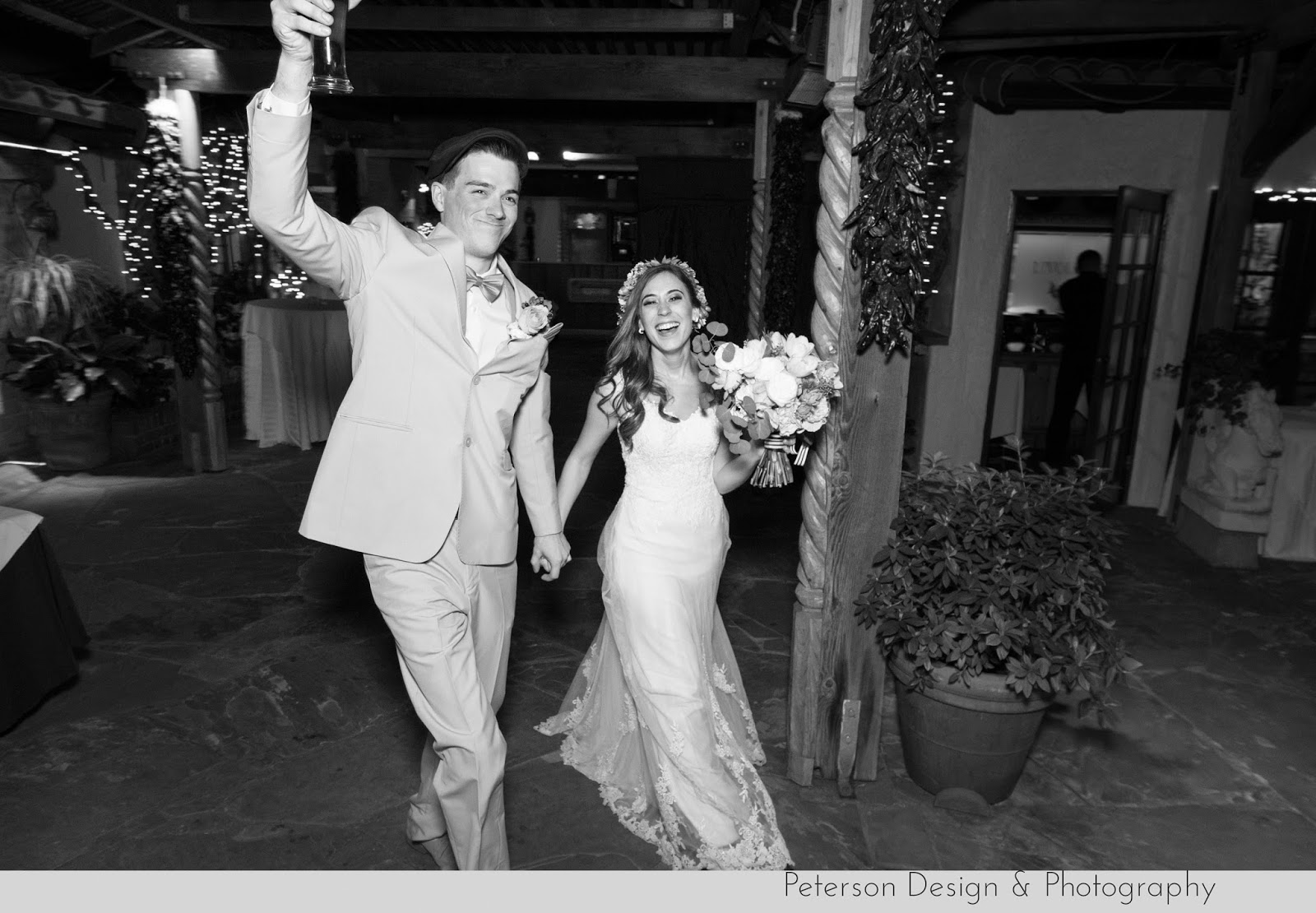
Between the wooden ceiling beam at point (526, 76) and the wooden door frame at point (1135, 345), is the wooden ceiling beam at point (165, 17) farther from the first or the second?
the wooden door frame at point (1135, 345)

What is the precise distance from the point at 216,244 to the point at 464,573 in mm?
11475

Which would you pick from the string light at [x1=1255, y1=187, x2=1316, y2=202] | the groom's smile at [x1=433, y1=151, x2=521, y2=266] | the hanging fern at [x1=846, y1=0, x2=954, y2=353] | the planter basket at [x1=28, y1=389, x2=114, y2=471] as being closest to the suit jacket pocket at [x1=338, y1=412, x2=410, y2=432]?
the groom's smile at [x1=433, y1=151, x2=521, y2=266]

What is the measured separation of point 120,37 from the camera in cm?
746

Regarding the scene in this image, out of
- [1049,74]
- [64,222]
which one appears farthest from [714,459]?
[64,222]

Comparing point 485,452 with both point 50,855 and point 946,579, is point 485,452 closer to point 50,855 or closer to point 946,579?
point 946,579

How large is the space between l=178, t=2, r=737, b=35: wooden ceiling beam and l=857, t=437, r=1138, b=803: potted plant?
17.0 feet

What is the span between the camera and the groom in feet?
8.29

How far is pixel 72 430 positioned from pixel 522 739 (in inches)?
258

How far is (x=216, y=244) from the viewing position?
1242 centimetres

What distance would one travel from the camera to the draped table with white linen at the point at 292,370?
9.29 m

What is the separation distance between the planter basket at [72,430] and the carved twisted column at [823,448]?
7475mm

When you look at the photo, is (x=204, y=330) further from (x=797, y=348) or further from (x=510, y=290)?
(x=797, y=348)

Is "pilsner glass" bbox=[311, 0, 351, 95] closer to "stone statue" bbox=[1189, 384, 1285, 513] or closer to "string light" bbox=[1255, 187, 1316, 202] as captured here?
"stone statue" bbox=[1189, 384, 1285, 513]

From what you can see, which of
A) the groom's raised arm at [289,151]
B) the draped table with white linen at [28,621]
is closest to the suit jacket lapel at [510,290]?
the groom's raised arm at [289,151]
